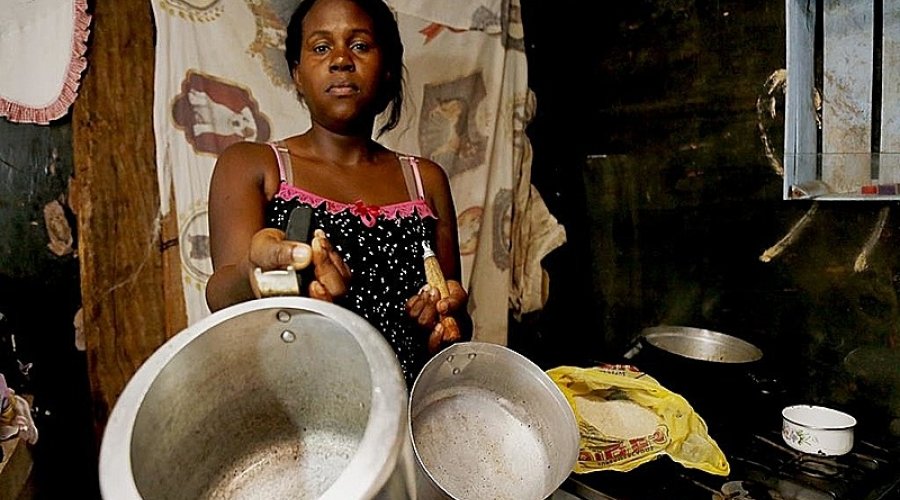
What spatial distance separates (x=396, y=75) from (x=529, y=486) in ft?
2.14

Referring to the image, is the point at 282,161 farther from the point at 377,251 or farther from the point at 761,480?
the point at 761,480

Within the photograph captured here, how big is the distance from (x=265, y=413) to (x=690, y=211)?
1320 mm

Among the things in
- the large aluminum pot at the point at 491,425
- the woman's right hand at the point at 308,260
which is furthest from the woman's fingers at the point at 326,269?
the large aluminum pot at the point at 491,425

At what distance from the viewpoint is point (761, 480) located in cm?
114

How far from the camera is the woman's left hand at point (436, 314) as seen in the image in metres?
0.77

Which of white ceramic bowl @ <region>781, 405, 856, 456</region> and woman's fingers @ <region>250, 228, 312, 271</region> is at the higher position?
woman's fingers @ <region>250, 228, 312, 271</region>

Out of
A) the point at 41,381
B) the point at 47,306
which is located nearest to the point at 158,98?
the point at 47,306

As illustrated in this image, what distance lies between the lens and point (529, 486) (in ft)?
2.50

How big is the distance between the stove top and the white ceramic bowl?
0.02 metres

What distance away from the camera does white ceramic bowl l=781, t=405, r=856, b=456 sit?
1216mm

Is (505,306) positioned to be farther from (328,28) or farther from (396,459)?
(396,459)

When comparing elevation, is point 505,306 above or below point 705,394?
above

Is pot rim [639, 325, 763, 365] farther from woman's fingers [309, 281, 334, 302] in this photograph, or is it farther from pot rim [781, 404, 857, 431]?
woman's fingers [309, 281, 334, 302]

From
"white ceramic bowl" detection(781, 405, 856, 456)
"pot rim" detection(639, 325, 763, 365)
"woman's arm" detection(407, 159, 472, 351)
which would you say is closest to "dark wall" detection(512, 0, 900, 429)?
"pot rim" detection(639, 325, 763, 365)
